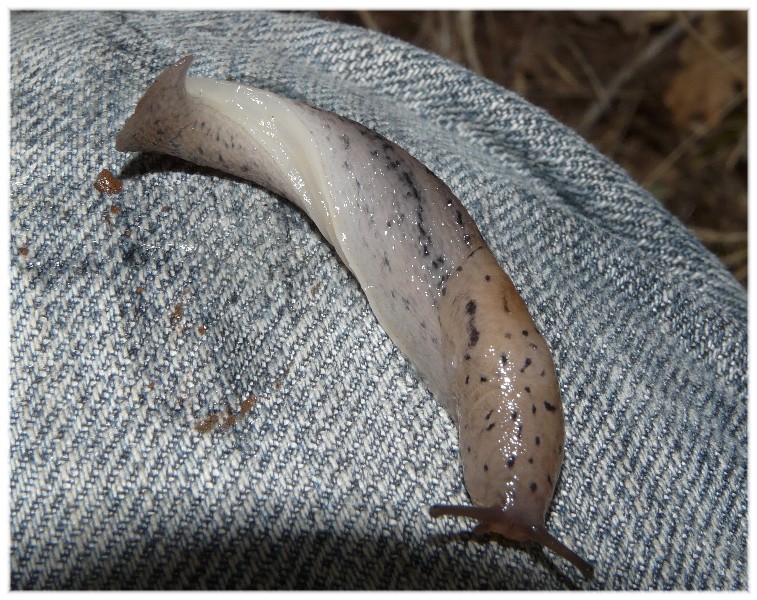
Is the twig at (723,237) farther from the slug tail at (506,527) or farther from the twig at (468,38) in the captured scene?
the slug tail at (506,527)

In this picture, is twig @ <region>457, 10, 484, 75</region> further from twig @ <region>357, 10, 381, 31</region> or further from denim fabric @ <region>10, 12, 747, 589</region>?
denim fabric @ <region>10, 12, 747, 589</region>

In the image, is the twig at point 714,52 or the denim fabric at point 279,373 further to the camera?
the twig at point 714,52

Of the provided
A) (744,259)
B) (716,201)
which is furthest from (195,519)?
(716,201)

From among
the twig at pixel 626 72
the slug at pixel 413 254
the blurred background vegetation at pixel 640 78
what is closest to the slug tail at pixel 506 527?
the slug at pixel 413 254

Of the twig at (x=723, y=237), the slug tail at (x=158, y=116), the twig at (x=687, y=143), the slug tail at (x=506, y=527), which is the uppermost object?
the twig at (x=687, y=143)

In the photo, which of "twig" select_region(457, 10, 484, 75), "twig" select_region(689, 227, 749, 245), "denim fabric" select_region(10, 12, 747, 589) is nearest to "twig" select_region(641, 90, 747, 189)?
"twig" select_region(689, 227, 749, 245)

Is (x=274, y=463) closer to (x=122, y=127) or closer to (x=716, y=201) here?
(x=122, y=127)
